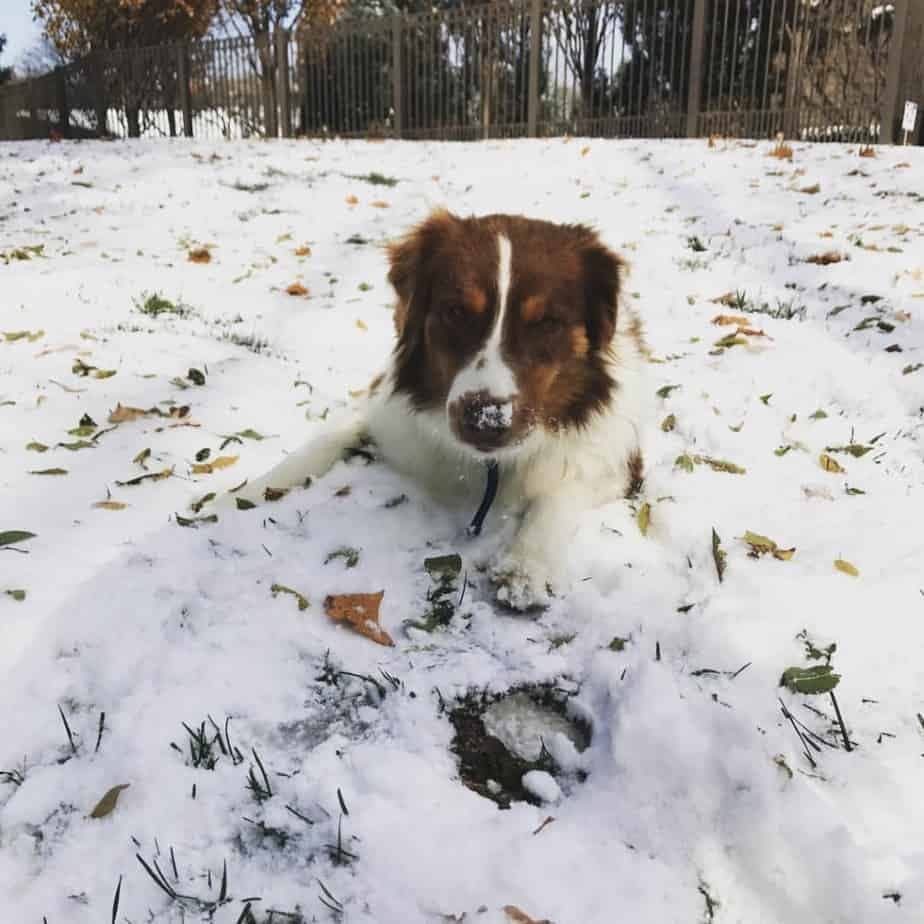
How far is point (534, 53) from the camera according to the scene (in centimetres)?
1524

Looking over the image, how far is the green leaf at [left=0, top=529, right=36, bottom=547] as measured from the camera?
2631mm

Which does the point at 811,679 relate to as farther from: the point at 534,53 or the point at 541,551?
the point at 534,53

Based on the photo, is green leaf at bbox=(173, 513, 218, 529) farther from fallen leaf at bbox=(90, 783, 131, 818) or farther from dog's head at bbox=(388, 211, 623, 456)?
fallen leaf at bbox=(90, 783, 131, 818)

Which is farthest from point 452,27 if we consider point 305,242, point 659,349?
point 659,349

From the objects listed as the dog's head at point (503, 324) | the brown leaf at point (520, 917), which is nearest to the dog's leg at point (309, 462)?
the dog's head at point (503, 324)

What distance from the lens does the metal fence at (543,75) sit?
42.9 feet

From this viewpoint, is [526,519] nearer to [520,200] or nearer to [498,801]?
[498,801]

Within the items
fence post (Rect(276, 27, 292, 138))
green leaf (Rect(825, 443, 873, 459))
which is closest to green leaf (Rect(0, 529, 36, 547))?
green leaf (Rect(825, 443, 873, 459))

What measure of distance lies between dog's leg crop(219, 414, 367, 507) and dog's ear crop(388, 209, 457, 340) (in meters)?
0.64

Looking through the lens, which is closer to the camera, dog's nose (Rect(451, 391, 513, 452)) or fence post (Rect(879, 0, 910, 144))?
dog's nose (Rect(451, 391, 513, 452))

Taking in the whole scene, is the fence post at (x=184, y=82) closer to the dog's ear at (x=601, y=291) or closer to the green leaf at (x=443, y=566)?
the dog's ear at (x=601, y=291)

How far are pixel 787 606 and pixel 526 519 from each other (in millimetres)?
960

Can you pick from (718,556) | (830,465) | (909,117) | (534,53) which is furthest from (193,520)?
(534,53)

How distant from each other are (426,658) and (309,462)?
1410 mm
